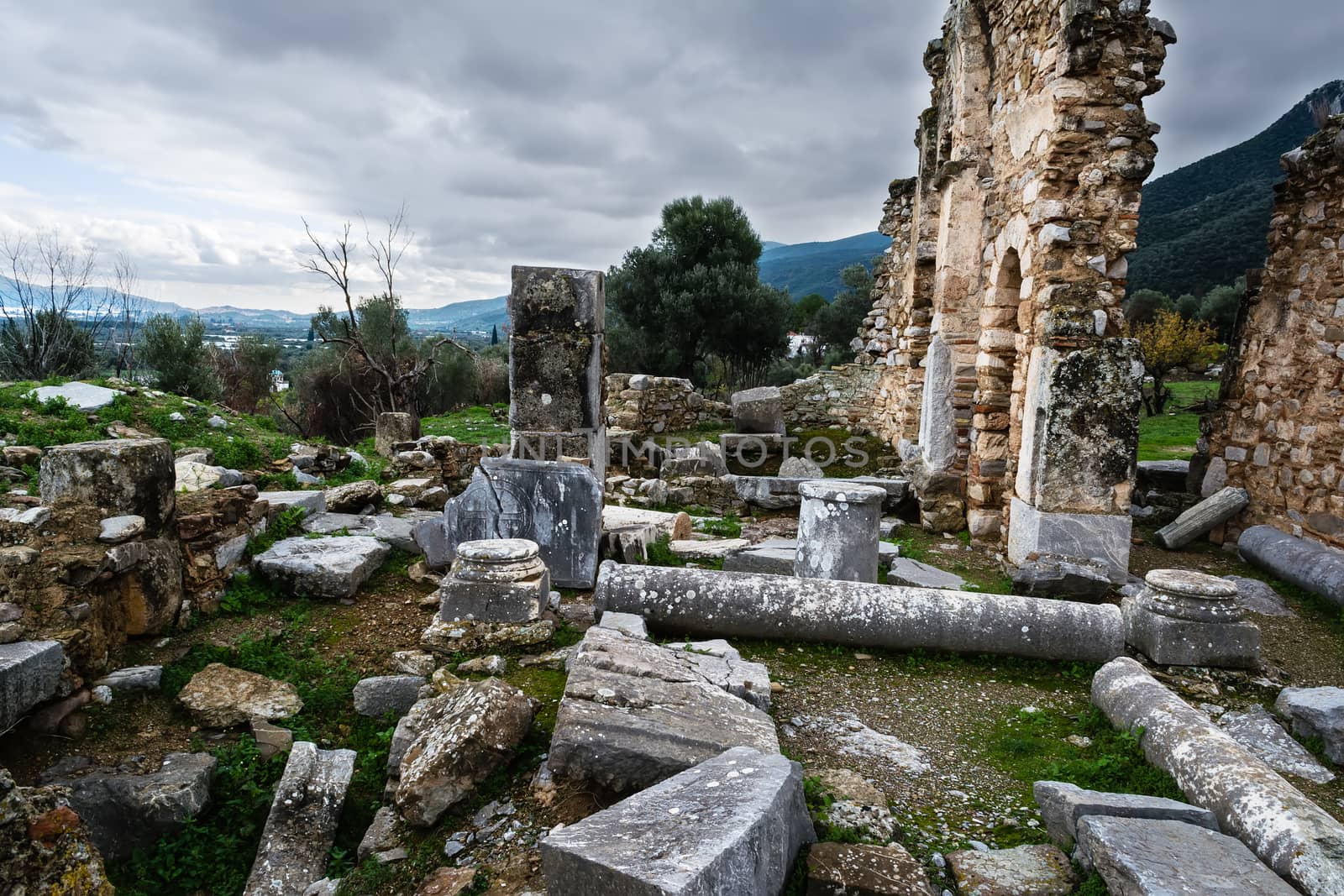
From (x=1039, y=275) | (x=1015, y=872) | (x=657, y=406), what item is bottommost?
(x=1015, y=872)

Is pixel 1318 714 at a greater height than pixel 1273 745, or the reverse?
pixel 1318 714

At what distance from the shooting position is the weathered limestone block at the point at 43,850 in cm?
244

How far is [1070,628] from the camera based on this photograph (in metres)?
5.36

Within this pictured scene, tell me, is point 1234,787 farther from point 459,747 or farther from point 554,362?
point 554,362

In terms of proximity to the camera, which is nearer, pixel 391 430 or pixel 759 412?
pixel 759 412

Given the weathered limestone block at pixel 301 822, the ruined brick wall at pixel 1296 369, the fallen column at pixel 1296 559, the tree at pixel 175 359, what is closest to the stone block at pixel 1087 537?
the fallen column at pixel 1296 559

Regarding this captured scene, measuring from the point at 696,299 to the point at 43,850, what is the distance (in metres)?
22.7

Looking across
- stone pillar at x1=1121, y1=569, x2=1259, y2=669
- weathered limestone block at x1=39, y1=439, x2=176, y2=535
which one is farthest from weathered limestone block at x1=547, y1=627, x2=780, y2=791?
weathered limestone block at x1=39, y1=439, x2=176, y2=535

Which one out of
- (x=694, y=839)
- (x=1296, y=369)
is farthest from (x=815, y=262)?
(x=694, y=839)

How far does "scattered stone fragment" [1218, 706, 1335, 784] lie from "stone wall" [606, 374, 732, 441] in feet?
37.1

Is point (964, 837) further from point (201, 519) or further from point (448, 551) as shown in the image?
point (201, 519)

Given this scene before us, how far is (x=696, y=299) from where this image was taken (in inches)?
953

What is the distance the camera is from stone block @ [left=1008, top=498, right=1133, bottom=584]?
273 inches

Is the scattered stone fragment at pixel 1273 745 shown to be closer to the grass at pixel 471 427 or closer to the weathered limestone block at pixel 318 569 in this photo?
the weathered limestone block at pixel 318 569
